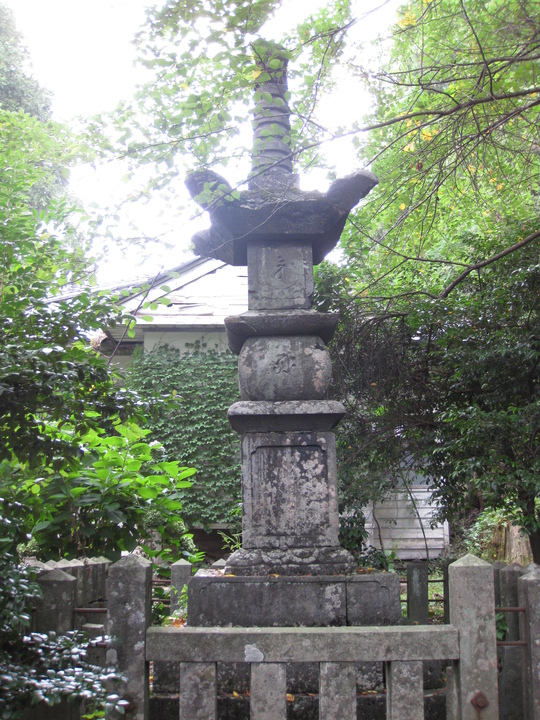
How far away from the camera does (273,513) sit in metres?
3.83

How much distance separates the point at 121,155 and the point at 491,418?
10.7ft

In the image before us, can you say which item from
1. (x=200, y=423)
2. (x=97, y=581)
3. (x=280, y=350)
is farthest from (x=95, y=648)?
(x=200, y=423)

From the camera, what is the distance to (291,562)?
12.1ft

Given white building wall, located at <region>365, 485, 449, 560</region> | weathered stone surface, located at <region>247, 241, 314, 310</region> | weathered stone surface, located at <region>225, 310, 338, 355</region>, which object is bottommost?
white building wall, located at <region>365, 485, 449, 560</region>

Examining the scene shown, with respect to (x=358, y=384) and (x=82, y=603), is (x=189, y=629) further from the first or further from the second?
(x=358, y=384)

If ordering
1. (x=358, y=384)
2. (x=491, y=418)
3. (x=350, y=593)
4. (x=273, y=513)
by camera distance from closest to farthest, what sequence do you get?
(x=350, y=593) < (x=273, y=513) < (x=491, y=418) < (x=358, y=384)

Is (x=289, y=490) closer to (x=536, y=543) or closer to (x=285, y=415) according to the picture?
(x=285, y=415)

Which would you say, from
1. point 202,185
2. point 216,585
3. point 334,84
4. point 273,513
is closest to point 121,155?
point 202,185

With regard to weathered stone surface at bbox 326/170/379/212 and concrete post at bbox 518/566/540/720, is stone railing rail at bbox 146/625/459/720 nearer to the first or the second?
concrete post at bbox 518/566/540/720

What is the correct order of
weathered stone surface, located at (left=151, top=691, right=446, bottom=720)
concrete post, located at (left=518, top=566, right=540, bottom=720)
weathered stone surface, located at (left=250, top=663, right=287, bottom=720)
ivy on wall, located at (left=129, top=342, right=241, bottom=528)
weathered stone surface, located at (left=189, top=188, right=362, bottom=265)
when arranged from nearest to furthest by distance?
weathered stone surface, located at (left=250, top=663, right=287, bottom=720)
concrete post, located at (left=518, top=566, right=540, bottom=720)
weathered stone surface, located at (left=151, top=691, right=446, bottom=720)
weathered stone surface, located at (left=189, top=188, right=362, bottom=265)
ivy on wall, located at (left=129, top=342, right=241, bottom=528)

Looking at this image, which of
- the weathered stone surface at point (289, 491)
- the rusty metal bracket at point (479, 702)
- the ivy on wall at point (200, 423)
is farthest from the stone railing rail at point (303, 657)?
the ivy on wall at point (200, 423)

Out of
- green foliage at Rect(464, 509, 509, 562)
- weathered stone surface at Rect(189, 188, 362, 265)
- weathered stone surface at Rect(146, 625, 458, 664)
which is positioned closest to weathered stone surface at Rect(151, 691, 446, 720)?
weathered stone surface at Rect(146, 625, 458, 664)

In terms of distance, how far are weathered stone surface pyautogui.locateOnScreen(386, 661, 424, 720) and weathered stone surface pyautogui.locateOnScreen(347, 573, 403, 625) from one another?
0.70 metres

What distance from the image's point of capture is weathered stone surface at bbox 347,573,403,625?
3469 mm
